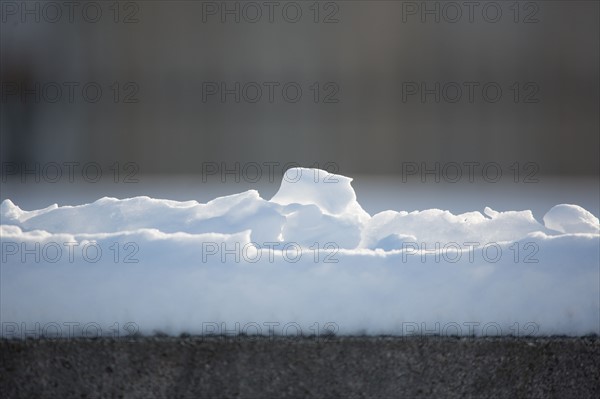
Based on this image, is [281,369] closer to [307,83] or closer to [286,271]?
[286,271]

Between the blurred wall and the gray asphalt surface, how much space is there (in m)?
1.13

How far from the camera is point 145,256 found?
6.78 feet

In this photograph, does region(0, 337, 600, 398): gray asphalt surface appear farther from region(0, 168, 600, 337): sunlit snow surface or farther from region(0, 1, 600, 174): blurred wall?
region(0, 1, 600, 174): blurred wall

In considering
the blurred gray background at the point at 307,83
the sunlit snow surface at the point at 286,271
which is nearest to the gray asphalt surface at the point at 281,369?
the sunlit snow surface at the point at 286,271

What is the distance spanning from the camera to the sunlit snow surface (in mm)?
2006

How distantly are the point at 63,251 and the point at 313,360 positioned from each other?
3.19ft

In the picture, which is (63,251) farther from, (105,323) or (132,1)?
(132,1)

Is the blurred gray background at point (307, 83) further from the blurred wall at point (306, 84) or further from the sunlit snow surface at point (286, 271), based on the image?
the sunlit snow surface at point (286, 271)

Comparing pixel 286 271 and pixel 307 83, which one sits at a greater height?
pixel 307 83

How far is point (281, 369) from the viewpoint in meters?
1.91

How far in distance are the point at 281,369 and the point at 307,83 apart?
143cm

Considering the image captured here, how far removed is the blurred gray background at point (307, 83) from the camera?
9.12ft

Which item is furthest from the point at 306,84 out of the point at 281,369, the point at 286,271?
the point at 281,369

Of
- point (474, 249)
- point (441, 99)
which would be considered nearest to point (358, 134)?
point (441, 99)
